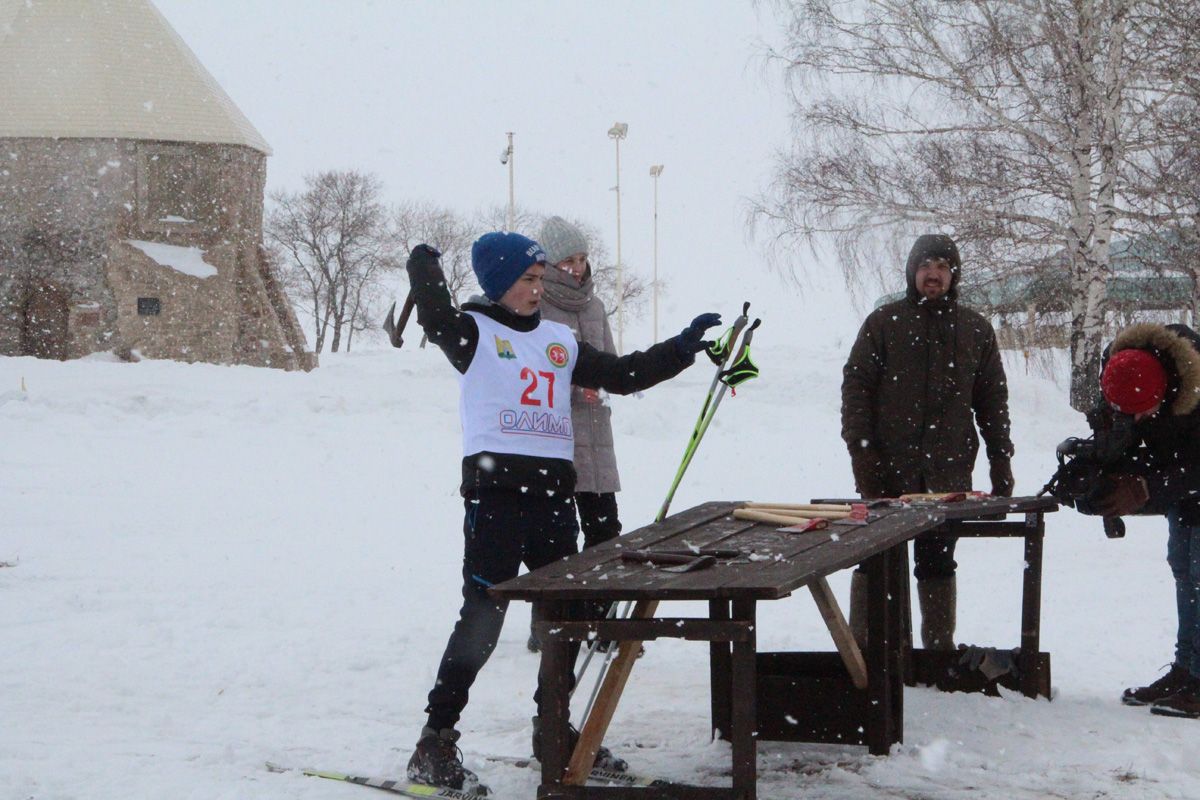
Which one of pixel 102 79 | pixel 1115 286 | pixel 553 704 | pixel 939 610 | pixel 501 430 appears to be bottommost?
pixel 939 610

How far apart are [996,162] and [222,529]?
36.7 ft

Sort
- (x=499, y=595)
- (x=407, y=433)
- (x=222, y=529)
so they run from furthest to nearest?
1. (x=407, y=433)
2. (x=222, y=529)
3. (x=499, y=595)

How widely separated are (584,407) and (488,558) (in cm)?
178

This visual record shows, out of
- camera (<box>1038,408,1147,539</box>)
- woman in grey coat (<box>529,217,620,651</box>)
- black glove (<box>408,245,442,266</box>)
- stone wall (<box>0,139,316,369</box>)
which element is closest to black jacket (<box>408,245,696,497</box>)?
black glove (<box>408,245,442,266</box>)

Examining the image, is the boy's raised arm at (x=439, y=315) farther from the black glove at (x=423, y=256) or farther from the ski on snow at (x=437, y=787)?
the ski on snow at (x=437, y=787)

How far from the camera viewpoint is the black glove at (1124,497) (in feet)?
15.1

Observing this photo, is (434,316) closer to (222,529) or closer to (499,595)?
(499,595)

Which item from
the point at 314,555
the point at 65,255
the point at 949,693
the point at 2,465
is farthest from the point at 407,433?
the point at 65,255

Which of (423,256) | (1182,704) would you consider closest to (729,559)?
(423,256)

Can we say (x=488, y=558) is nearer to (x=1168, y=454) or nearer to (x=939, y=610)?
(x=939, y=610)

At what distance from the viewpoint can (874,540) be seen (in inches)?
144

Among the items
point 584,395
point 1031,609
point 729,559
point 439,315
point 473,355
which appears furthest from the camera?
point 584,395

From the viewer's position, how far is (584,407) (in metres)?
5.55

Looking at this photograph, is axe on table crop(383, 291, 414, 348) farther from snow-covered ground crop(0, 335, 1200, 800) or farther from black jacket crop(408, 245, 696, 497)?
snow-covered ground crop(0, 335, 1200, 800)
